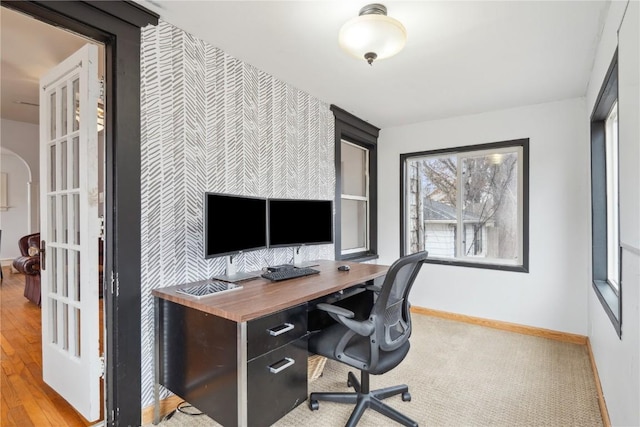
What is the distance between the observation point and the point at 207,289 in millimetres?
1764

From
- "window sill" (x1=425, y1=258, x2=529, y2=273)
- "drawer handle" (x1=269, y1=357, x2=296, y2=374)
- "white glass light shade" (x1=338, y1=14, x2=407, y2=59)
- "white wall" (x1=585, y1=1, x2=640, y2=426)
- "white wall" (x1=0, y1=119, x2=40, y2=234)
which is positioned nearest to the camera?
"white wall" (x1=585, y1=1, x2=640, y2=426)

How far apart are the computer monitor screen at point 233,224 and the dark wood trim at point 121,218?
0.38 m

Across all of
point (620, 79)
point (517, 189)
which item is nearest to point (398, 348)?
point (620, 79)

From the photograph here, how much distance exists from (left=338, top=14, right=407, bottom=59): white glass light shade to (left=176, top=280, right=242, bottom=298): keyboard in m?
1.50

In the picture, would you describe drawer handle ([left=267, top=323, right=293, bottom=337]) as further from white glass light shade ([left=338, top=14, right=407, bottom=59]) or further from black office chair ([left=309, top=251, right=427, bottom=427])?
white glass light shade ([left=338, top=14, right=407, bottom=59])

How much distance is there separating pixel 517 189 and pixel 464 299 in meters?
1.34

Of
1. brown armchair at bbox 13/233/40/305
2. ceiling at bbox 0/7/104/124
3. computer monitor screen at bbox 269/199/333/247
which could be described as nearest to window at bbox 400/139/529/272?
computer monitor screen at bbox 269/199/333/247

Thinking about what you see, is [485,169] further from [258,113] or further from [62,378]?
[62,378]

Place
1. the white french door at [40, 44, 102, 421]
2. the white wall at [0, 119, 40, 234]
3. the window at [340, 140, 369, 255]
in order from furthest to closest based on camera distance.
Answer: the white wall at [0, 119, 40, 234] → the window at [340, 140, 369, 255] → the white french door at [40, 44, 102, 421]

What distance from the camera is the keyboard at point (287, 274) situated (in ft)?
6.81

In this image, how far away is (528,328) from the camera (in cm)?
328

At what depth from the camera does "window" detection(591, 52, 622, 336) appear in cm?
233

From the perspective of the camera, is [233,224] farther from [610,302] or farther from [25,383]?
[610,302]

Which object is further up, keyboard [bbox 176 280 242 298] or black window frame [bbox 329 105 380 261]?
black window frame [bbox 329 105 380 261]
